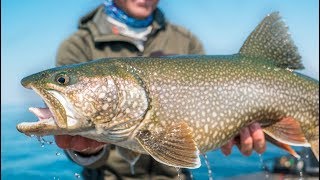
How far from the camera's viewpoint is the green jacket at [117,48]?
4.67m

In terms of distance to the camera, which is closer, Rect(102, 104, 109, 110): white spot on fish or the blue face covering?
Rect(102, 104, 109, 110): white spot on fish

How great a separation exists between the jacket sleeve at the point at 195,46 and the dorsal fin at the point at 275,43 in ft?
4.45

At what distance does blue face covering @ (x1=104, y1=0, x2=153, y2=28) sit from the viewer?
5000 millimetres

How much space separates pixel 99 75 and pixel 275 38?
1.54 metres

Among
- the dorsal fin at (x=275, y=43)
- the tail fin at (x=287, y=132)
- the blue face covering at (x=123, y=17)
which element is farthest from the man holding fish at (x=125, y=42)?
the tail fin at (x=287, y=132)

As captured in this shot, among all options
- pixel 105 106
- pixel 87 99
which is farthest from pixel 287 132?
pixel 87 99

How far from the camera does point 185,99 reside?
3367 millimetres

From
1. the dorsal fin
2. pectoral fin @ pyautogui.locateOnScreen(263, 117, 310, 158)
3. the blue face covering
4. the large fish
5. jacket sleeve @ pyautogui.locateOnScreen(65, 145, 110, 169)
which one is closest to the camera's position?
the large fish

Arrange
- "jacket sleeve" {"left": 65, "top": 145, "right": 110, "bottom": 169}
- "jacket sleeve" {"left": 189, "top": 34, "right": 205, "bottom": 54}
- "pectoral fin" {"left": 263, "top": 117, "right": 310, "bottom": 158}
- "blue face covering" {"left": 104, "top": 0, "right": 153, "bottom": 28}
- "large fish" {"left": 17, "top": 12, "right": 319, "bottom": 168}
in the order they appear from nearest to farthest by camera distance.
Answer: "large fish" {"left": 17, "top": 12, "right": 319, "bottom": 168} < "pectoral fin" {"left": 263, "top": 117, "right": 310, "bottom": 158} < "jacket sleeve" {"left": 65, "top": 145, "right": 110, "bottom": 169} < "blue face covering" {"left": 104, "top": 0, "right": 153, "bottom": 28} < "jacket sleeve" {"left": 189, "top": 34, "right": 205, "bottom": 54}

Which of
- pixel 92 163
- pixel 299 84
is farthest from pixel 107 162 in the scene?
pixel 299 84

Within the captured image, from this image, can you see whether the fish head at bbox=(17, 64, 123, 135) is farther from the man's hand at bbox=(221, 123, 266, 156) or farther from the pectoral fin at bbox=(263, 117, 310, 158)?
the pectoral fin at bbox=(263, 117, 310, 158)

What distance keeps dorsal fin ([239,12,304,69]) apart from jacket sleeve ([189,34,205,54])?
1357 mm

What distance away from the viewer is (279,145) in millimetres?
3971

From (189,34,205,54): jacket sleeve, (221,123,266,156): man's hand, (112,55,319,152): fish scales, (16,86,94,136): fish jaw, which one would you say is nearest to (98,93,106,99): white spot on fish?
(16,86,94,136): fish jaw
